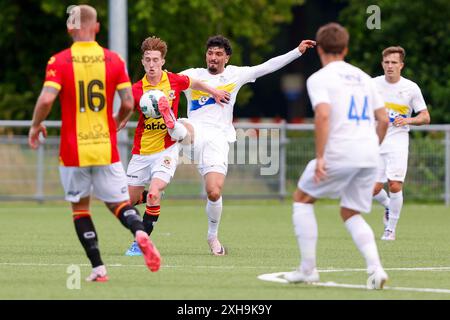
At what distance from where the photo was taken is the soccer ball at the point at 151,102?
13.4 m

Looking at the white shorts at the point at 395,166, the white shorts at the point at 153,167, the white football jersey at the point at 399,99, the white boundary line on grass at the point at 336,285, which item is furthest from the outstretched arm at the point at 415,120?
the white boundary line on grass at the point at 336,285

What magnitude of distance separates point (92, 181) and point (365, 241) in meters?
2.33

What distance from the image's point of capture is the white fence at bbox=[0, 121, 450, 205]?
81.9 ft

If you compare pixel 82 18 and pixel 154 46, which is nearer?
pixel 82 18

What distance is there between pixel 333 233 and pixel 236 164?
25.2 ft

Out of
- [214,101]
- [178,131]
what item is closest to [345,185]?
Answer: [178,131]

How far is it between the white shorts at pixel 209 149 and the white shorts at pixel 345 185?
3.99 m

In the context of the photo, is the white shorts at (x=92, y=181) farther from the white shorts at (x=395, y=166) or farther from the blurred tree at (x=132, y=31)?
the blurred tree at (x=132, y=31)

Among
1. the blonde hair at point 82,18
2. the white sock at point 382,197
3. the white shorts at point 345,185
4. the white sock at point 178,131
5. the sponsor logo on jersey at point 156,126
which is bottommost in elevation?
the white sock at point 382,197

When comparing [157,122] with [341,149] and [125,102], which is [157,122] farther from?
[341,149]

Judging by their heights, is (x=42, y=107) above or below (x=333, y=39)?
below

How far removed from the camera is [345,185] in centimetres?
989

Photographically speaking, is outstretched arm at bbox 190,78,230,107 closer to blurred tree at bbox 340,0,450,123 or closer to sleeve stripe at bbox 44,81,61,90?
sleeve stripe at bbox 44,81,61,90
